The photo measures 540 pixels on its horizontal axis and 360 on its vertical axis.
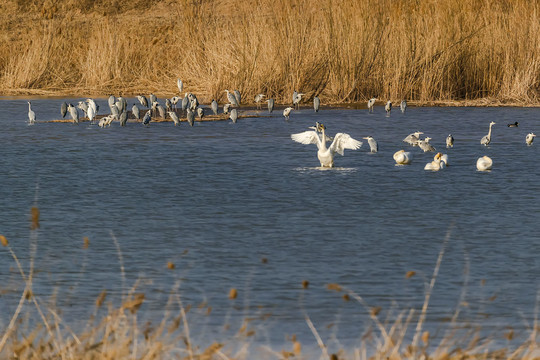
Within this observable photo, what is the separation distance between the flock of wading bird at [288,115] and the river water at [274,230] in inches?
7.9

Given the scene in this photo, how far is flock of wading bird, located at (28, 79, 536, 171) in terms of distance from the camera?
1283 cm

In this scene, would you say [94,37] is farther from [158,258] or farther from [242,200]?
[158,258]

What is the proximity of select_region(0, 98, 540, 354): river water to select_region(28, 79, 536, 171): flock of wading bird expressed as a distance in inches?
7.9

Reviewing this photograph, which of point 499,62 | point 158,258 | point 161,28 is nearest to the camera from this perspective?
point 158,258

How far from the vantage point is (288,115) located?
64.0 feet

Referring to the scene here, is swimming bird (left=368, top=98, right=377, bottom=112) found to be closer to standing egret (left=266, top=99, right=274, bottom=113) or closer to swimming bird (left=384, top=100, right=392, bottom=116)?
swimming bird (left=384, top=100, right=392, bottom=116)

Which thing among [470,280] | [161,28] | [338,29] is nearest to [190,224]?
[470,280]

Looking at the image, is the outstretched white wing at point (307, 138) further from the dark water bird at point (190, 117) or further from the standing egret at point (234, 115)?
the standing egret at point (234, 115)

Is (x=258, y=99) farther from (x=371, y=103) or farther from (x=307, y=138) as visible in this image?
(x=307, y=138)

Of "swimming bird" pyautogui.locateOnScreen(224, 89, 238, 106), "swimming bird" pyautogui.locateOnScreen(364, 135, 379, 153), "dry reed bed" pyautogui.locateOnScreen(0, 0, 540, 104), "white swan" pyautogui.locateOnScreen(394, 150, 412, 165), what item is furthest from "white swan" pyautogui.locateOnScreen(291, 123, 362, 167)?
"dry reed bed" pyautogui.locateOnScreen(0, 0, 540, 104)

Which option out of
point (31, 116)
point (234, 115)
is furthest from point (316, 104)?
point (31, 116)

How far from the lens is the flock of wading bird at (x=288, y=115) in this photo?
1283cm

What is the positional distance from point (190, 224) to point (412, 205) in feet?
6.97

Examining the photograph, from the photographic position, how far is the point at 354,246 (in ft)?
25.3
